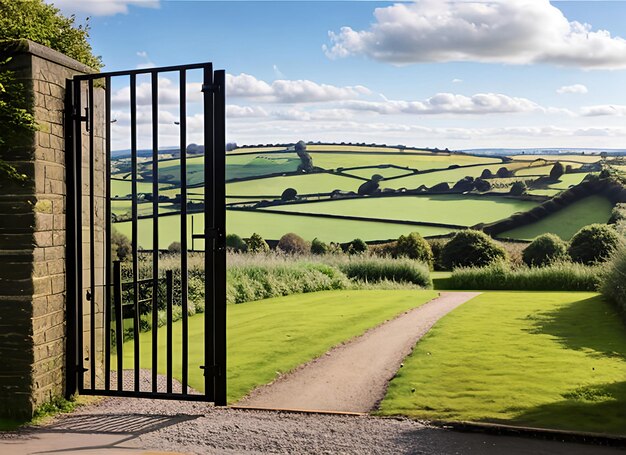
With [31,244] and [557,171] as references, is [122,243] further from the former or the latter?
[557,171]

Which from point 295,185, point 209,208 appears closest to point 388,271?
point 295,185

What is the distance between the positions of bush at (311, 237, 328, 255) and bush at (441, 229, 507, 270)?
407 centimetres

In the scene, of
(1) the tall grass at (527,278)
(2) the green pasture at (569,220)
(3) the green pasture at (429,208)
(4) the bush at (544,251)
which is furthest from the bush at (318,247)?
(2) the green pasture at (569,220)

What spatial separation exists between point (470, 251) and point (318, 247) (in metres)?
5.30

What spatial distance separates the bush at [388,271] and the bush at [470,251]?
5.87 ft

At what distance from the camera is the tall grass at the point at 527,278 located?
61.2 ft

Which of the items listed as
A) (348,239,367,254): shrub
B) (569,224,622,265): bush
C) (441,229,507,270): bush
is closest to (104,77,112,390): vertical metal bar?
(441,229,507,270): bush

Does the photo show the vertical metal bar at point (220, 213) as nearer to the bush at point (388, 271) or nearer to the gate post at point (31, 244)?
the gate post at point (31, 244)

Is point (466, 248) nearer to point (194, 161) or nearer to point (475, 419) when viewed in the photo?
point (194, 161)

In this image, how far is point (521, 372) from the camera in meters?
8.04

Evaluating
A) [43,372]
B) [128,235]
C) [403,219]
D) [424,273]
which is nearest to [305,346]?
[43,372]

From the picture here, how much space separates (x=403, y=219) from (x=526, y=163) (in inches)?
375

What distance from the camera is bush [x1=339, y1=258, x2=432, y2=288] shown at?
20000mm

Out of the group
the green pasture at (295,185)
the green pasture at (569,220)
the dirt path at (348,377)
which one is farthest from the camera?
the green pasture at (295,185)
